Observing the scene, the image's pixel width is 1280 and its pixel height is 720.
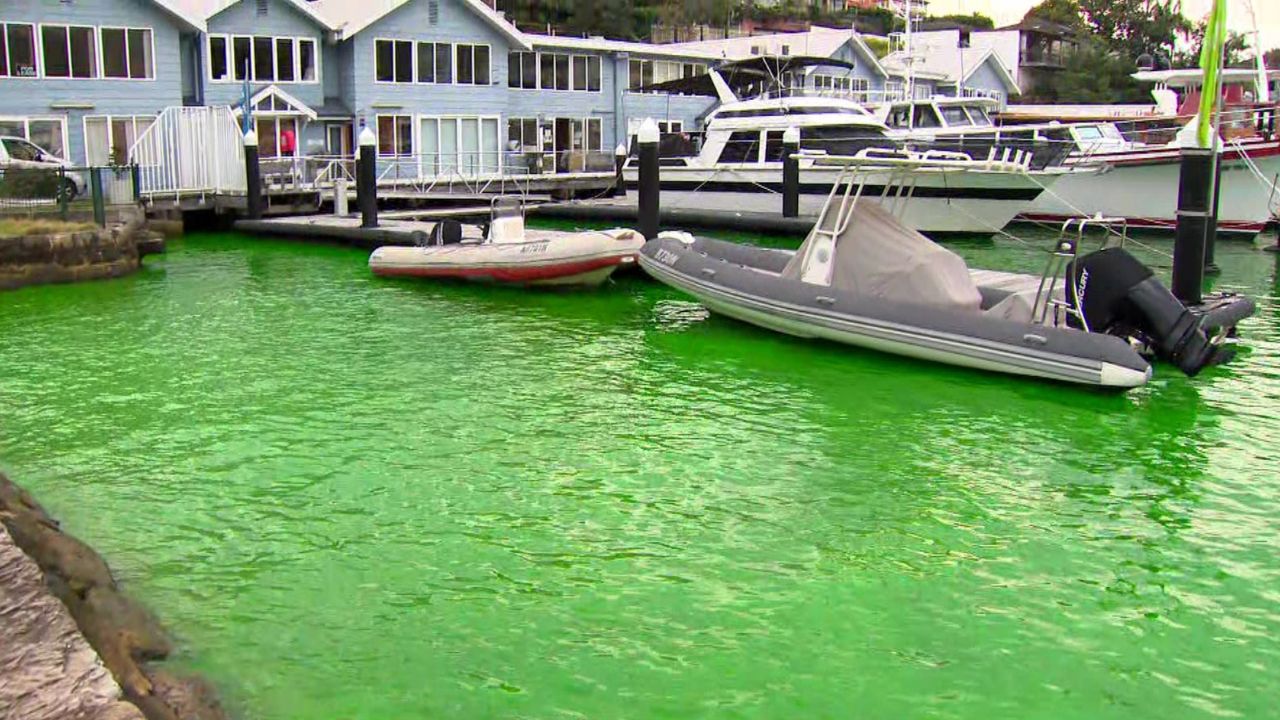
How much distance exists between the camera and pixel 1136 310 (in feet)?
35.5

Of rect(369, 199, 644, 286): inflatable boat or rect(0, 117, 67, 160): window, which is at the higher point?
rect(0, 117, 67, 160): window

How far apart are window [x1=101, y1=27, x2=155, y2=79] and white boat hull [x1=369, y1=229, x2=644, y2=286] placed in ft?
48.9

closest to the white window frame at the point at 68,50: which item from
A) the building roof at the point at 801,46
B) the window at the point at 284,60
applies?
the window at the point at 284,60

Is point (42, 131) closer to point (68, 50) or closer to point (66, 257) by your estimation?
point (68, 50)

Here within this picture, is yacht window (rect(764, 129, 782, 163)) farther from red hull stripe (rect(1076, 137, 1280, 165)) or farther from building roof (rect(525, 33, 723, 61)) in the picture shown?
building roof (rect(525, 33, 723, 61))

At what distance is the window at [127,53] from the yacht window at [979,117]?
19613 mm

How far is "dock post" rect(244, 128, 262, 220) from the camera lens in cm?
2416

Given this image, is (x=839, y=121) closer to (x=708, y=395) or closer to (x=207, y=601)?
(x=708, y=395)

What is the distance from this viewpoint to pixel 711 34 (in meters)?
66.9

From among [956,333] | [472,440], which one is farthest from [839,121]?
[472,440]

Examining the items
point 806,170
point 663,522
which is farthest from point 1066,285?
point 806,170

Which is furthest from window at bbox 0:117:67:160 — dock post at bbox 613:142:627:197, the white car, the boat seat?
the boat seat

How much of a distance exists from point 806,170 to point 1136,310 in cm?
1511

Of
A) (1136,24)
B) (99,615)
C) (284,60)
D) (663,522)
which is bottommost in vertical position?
(663,522)
